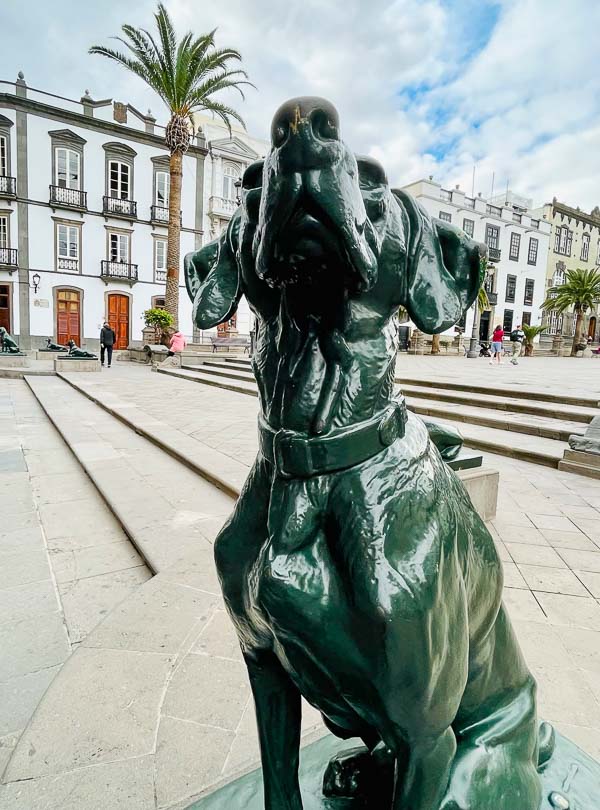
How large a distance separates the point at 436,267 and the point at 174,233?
21.8 meters

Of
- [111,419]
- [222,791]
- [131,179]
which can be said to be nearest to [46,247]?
[131,179]

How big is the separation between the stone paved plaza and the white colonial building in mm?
24146

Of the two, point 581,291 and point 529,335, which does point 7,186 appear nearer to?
point 529,335

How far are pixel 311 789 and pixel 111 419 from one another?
25.3 feet

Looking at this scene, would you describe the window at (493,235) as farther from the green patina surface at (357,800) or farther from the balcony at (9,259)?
the green patina surface at (357,800)

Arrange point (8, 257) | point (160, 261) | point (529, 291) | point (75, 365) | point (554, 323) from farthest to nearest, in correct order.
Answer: point (554, 323), point (529, 291), point (160, 261), point (8, 257), point (75, 365)

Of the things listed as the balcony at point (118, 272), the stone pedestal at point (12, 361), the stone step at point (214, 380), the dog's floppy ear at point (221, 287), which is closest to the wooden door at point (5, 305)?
the balcony at point (118, 272)

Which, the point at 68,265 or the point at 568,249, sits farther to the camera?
the point at 568,249

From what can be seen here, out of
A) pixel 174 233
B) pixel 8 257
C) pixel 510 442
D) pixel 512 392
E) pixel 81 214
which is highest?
pixel 81 214

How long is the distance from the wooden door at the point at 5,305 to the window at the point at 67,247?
9.43 ft

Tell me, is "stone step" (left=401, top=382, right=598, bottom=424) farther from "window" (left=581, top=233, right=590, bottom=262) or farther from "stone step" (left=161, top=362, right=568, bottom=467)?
"window" (left=581, top=233, right=590, bottom=262)

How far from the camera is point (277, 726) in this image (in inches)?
35.0

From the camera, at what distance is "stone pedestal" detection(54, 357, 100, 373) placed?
15.8 meters

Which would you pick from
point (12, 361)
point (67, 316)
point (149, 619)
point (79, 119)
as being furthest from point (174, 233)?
point (149, 619)
